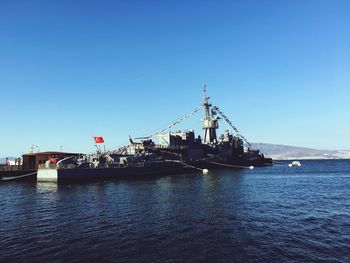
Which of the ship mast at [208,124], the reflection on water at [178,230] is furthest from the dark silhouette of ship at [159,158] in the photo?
the reflection on water at [178,230]

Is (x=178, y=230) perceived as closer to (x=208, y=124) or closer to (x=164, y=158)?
(x=164, y=158)

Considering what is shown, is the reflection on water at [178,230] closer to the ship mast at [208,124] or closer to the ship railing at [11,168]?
the ship railing at [11,168]

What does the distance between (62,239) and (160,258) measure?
9.86m

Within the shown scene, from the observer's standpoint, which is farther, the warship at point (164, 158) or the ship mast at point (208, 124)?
the ship mast at point (208, 124)

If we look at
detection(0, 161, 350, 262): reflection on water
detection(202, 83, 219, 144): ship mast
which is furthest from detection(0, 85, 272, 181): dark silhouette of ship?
detection(0, 161, 350, 262): reflection on water

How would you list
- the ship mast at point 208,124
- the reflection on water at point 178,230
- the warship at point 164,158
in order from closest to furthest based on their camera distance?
1. the reflection on water at point 178,230
2. the warship at point 164,158
3. the ship mast at point 208,124

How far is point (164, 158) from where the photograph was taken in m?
123

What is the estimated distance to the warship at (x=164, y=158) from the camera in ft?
261

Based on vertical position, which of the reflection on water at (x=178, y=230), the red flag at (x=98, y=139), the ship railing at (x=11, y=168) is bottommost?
the reflection on water at (x=178, y=230)

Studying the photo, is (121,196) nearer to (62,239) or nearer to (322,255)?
(62,239)

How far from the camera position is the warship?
79.4 metres

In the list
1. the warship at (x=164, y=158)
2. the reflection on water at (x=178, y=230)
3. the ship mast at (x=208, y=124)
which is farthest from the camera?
the ship mast at (x=208, y=124)

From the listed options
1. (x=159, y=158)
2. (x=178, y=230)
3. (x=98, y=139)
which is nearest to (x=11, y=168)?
(x=98, y=139)

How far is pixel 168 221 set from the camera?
99.9 feet
